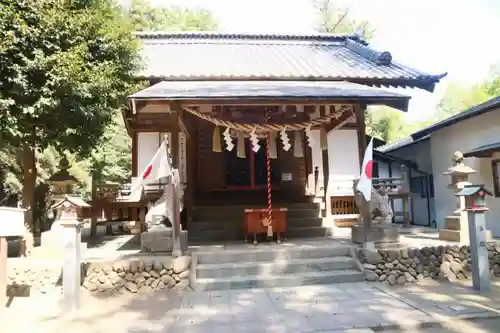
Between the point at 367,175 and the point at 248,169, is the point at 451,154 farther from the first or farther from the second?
the point at 367,175

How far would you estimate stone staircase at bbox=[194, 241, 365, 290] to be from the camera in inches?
250

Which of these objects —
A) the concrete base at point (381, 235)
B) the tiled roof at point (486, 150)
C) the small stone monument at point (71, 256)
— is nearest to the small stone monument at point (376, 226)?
the concrete base at point (381, 235)

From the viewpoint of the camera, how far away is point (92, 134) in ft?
26.5

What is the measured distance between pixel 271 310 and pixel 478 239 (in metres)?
3.61

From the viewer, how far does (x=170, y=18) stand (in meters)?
28.6

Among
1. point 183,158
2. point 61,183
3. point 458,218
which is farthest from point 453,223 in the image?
point 61,183

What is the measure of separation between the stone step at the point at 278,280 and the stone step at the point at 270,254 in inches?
18.3

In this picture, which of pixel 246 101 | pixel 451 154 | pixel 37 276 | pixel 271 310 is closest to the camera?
pixel 271 310

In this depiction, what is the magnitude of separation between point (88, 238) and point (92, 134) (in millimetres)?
3708

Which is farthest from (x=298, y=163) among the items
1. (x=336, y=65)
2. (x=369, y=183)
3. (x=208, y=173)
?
(x=369, y=183)

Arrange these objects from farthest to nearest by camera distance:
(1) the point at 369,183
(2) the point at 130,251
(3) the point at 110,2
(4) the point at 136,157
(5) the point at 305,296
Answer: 1. (4) the point at 136,157
2. (3) the point at 110,2
3. (2) the point at 130,251
4. (1) the point at 369,183
5. (5) the point at 305,296

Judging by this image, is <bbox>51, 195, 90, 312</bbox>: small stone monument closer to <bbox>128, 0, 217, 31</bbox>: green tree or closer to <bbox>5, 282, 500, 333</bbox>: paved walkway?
<bbox>5, 282, 500, 333</bbox>: paved walkway

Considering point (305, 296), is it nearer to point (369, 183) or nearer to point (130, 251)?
point (369, 183)

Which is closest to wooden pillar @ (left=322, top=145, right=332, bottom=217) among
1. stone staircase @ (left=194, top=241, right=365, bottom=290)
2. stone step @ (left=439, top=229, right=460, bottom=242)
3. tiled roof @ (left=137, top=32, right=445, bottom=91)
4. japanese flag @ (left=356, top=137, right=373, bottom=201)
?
tiled roof @ (left=137, top=32, right=445, bottom=91)
